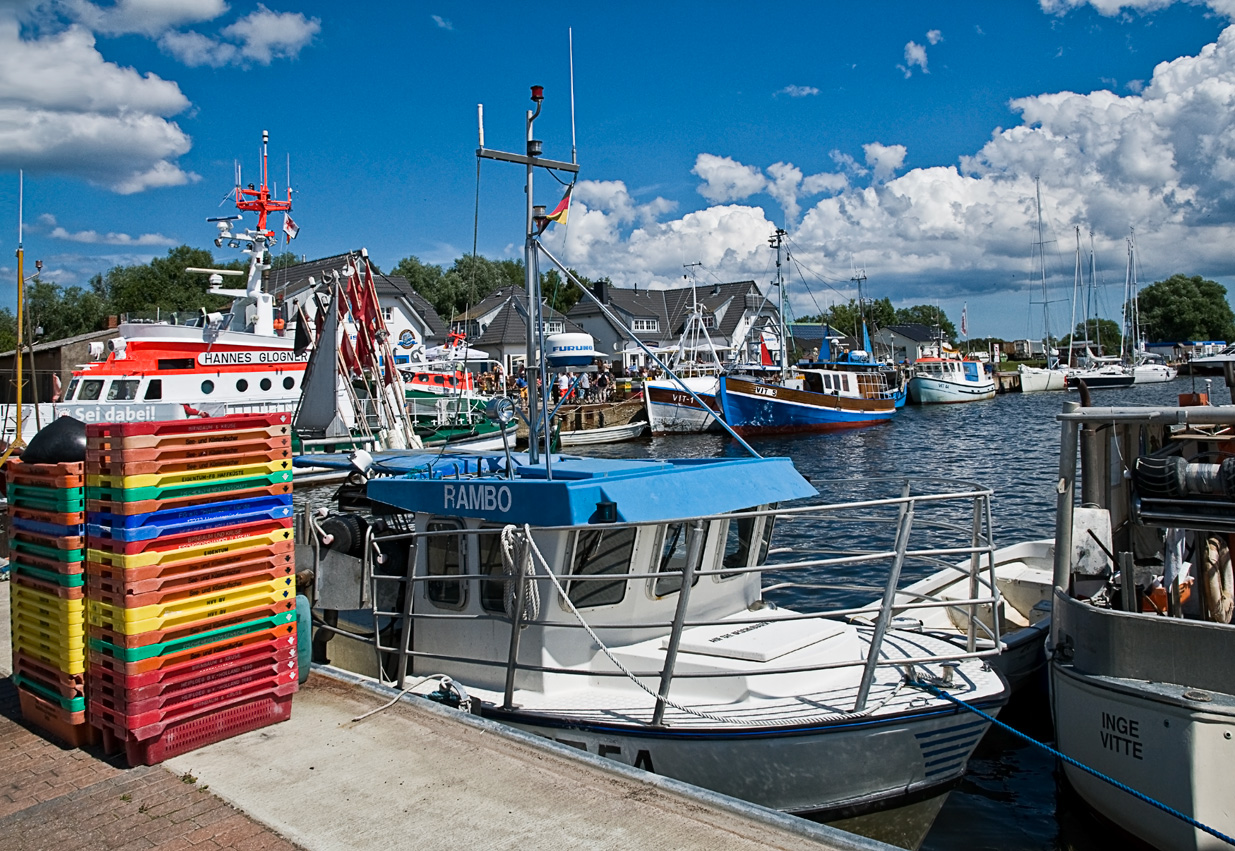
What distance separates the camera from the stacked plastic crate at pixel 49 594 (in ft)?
18.5

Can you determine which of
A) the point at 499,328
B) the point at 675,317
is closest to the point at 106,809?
the point at 499,328

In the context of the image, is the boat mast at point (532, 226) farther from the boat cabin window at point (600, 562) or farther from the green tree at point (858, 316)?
the green tree at point (858, 316)

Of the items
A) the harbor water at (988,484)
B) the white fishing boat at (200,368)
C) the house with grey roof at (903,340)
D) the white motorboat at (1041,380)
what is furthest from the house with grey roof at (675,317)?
the white fishing boat at (200,368)

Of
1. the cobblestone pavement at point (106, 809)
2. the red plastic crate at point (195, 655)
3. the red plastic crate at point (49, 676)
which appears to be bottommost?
the cobblestone pavement at point (106, 809)

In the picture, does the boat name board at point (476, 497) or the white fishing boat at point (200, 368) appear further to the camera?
the white fishing boat at point (200, 368)

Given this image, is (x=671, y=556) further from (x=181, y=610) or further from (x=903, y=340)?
(x=903, y=340)

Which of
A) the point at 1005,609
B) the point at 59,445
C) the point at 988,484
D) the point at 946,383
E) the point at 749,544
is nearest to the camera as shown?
the point at 59,445

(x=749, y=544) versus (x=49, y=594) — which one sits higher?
(x=49, y=594)

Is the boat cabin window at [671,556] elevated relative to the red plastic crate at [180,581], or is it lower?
lower

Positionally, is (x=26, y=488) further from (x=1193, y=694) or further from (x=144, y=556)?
(x=1193, y=694)

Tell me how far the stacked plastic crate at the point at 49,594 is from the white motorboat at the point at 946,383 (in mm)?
62193

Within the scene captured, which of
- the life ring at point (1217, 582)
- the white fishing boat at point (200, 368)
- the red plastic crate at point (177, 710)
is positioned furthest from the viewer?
the white fishing boat at point (200, 368)

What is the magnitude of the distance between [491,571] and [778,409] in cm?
3746

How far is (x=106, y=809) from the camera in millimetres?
4828
